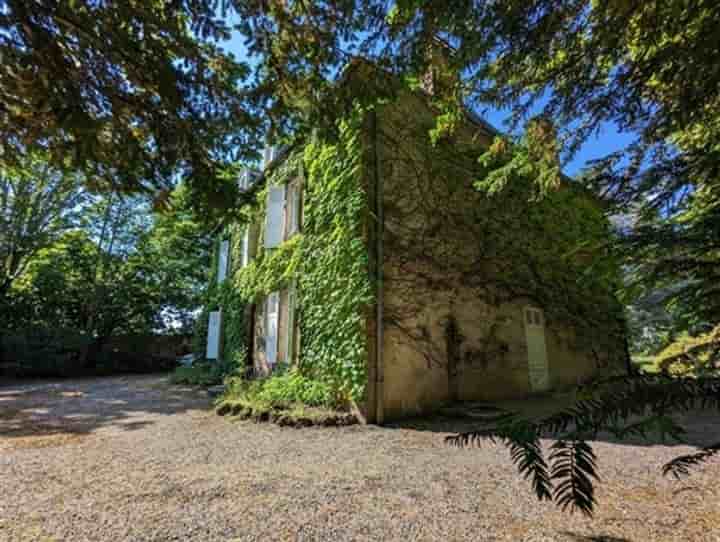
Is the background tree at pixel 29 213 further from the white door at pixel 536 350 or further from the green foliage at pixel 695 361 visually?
the green foliage at pixel 695 361

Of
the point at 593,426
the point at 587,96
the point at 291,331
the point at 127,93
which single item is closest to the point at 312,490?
the point at 593,426

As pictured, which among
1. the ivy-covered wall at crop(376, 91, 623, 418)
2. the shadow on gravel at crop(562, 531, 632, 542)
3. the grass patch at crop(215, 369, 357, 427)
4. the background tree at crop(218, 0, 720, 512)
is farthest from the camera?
the ivy-covered wall at crop(376, 91, 623, 418)

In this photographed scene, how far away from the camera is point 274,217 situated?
7.33 metres

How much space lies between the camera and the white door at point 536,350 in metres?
7.09

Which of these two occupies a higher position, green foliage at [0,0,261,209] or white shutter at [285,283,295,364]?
green foliage at [0,0,261,209]

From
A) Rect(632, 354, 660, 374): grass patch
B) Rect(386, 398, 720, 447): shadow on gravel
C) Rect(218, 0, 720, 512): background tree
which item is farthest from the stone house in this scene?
Rect(218, 0, 720, 512): background tree

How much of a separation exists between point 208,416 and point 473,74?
5611 mm

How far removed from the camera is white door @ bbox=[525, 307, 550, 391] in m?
7.09

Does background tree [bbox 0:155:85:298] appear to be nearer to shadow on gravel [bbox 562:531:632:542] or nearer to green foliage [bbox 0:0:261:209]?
green foliage [bbox 0:0:261:209]

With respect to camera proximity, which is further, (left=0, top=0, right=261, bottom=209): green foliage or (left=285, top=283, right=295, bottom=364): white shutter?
(left=285, top=283, right=295, bottom=364): white shutter

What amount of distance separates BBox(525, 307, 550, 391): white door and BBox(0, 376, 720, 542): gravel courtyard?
9.19ft

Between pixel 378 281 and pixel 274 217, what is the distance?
10.3 ft

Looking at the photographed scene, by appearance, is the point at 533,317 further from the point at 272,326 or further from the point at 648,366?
the point at 272,326

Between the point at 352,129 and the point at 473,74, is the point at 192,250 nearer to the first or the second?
the point at 352,129
